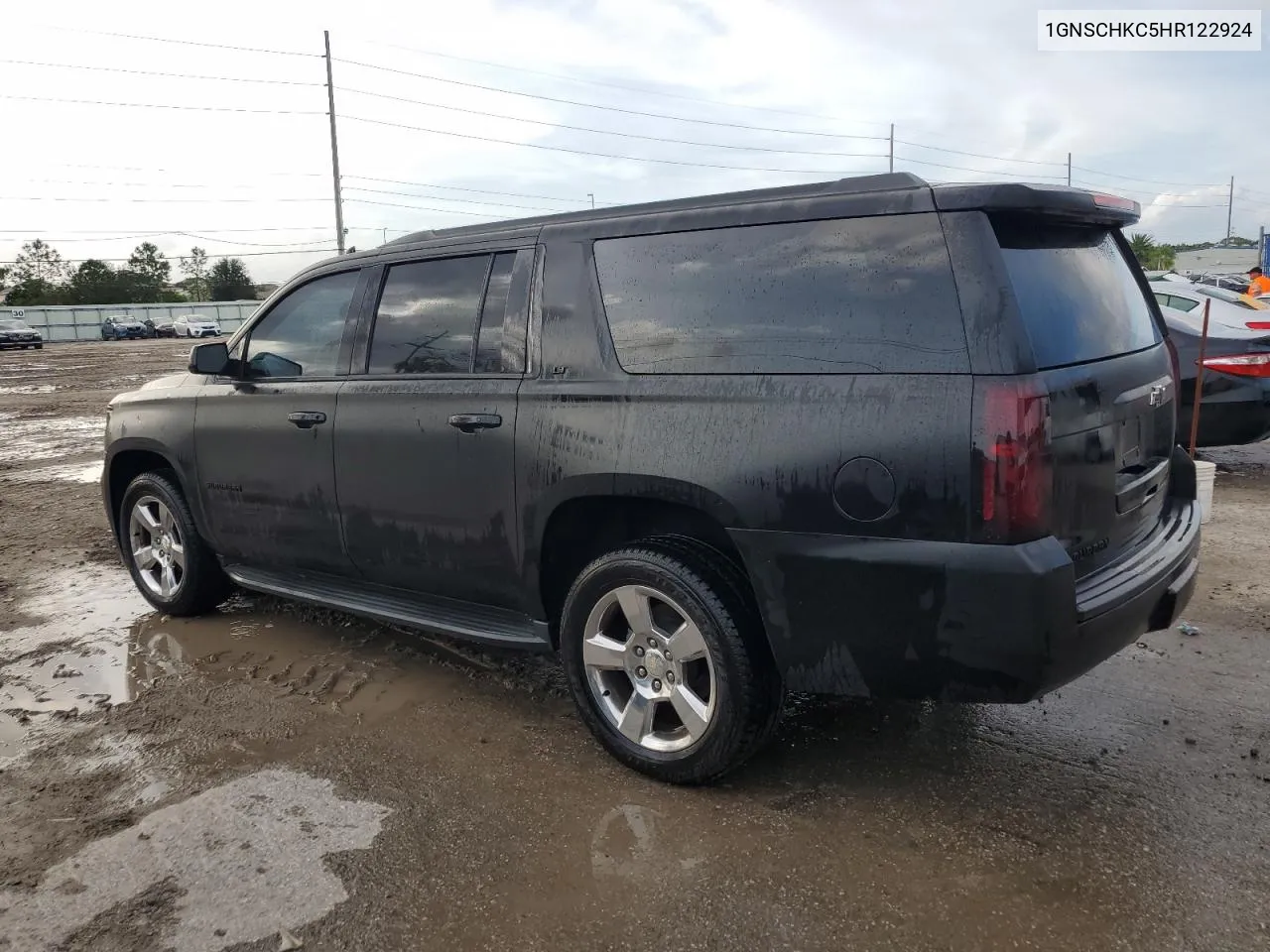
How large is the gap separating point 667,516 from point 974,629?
111 cm

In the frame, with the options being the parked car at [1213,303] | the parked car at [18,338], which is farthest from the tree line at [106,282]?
the parked car at [1213,303]

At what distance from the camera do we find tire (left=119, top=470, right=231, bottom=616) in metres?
5.05

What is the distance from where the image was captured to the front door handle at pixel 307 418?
4234 mm

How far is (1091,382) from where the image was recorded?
9.24ft

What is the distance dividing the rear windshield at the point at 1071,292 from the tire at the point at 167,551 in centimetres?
413

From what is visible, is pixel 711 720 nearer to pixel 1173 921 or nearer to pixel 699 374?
pixel 699 374

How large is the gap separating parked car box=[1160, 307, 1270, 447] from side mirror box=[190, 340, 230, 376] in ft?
22.1

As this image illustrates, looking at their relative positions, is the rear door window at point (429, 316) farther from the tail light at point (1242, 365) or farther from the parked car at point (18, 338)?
the parked car at point (18, 338)

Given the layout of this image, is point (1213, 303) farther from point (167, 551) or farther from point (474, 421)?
point (167, 551)

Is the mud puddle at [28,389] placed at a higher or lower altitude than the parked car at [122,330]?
lower

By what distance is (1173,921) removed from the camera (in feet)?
8.18

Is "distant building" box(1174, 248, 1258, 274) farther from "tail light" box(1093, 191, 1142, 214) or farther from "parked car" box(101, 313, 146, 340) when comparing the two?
"tail light" box(1093, 191, 1142, 214)

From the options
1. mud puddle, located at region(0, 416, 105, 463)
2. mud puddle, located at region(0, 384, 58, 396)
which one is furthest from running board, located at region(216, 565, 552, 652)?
mud puddle, located at region(0, 384, 58, 396)

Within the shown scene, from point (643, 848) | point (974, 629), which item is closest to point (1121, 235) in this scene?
point (974, 629)
